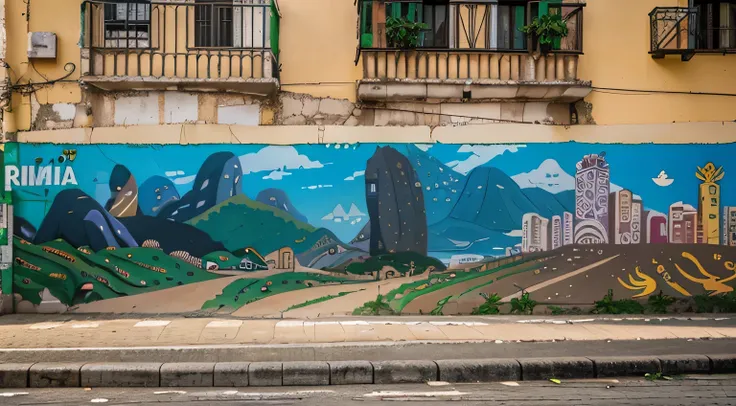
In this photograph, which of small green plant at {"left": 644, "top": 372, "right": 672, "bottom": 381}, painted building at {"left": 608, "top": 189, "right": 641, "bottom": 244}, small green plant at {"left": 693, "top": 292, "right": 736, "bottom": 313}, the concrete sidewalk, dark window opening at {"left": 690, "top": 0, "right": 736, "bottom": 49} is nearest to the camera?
small green plant at {"left": 644, "top": 372, "right": 672, "bottom": 381}

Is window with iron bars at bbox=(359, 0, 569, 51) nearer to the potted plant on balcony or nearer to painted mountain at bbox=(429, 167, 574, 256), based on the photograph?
the potted plant on balcony

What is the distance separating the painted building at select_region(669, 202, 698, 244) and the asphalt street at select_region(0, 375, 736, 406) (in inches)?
154

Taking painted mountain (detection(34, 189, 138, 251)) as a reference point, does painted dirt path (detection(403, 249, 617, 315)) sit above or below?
below

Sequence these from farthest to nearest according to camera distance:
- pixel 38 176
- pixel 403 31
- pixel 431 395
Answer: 1. pixel 38 176
2. pixel 403 31
3. pixel 431 395

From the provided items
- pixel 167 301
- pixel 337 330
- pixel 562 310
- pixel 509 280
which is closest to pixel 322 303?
pixel 337 330

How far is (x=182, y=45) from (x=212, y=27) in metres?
0.55

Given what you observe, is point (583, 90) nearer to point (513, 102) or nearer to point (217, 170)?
point (513, 102)

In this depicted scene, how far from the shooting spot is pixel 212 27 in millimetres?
10836

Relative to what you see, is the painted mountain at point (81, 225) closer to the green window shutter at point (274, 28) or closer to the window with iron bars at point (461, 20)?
the green window shutter at point (274, 28)

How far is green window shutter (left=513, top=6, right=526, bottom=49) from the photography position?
36.5 feet

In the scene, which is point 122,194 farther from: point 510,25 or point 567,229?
point 567,229

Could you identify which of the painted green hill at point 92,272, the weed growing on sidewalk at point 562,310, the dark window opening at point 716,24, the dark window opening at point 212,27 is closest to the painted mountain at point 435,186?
the weed growing on sidewalk at point 562,310

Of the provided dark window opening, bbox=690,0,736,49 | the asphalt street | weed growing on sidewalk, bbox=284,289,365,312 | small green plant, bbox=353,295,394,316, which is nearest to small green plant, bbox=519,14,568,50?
dark window opening, bbox=690,0,736,49

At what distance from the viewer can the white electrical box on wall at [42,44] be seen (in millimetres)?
10516
